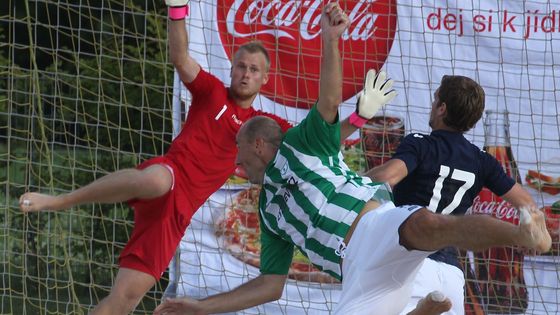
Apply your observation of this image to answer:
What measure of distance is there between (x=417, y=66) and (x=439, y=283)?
9.78 ft

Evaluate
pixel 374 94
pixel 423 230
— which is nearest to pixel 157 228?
pixel 374 94

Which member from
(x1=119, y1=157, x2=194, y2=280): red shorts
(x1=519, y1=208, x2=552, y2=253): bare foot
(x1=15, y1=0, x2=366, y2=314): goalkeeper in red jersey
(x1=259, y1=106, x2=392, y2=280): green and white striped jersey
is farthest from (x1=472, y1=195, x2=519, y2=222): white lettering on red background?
(x1=519, y1=208, x2=552, y2=253): bare foot

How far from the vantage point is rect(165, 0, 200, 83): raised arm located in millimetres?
5211

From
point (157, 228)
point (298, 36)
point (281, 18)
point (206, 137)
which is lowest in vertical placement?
point (157, 228)

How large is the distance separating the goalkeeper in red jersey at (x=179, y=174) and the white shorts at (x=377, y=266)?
1255 mm

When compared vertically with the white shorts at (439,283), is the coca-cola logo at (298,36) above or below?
above

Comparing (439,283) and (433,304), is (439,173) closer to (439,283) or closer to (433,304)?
(439,283)

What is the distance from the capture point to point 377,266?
3.84 m

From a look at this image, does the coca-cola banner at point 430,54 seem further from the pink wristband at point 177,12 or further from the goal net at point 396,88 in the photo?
→ the pink wristband at point 177,12

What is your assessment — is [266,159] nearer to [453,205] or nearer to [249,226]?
[453,205]

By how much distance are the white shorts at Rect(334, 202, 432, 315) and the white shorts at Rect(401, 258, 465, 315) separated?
26cm

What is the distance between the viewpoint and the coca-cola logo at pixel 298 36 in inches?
282

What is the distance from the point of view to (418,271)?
13.7 ft

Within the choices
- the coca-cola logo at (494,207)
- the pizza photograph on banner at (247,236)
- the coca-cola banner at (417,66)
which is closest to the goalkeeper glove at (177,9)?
the coca-cola banner at (417,66)
